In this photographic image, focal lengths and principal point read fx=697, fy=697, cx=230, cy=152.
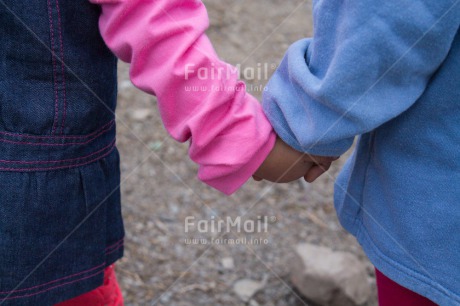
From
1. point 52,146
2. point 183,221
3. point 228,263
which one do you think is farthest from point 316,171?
point 183,221

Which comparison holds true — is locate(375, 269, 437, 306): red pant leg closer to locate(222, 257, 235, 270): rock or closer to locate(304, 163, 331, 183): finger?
locate(304, 163, 331, 183): finger

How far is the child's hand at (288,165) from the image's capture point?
3.41ft

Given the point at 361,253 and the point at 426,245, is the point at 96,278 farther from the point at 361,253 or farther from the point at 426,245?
the point at 361,253

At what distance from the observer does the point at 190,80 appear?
3.16ft

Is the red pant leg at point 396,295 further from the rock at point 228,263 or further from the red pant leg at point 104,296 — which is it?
the rock at point 228,263

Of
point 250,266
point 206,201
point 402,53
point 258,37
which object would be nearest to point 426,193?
point 402,53

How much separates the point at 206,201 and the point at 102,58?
1.08m

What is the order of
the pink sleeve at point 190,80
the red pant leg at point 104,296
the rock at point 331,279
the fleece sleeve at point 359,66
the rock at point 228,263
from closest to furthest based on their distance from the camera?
1. the fleece sleeve at point 359,66
2. the pink sleeve at point 190,80
3. the red pant leg at point 104,296
4. the rock at point 331,279
5. the rock at point 228,263

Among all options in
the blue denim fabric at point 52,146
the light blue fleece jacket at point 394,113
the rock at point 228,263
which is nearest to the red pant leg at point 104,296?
the blue denim fabric at point 52,146

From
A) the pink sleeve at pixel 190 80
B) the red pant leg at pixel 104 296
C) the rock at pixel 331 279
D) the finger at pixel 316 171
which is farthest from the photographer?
the rock at pixel 331 279

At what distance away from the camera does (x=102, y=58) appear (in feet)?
3.48

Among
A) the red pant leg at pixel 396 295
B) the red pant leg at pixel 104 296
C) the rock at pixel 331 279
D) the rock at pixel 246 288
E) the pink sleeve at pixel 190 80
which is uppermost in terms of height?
the pink sleeve at pixel 190 80

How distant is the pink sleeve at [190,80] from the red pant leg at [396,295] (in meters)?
0.28

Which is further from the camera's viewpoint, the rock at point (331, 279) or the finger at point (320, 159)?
the rock at point (331, 279)
